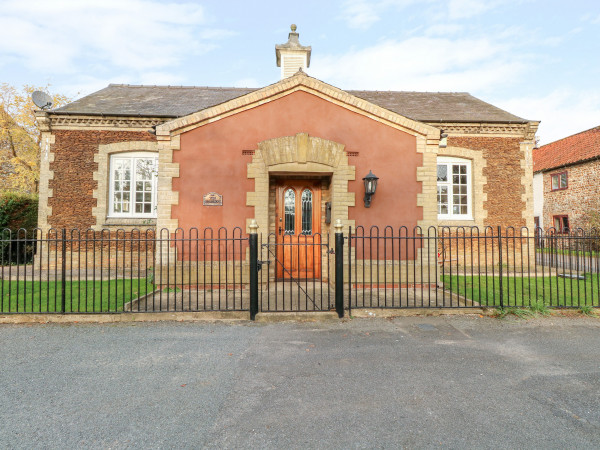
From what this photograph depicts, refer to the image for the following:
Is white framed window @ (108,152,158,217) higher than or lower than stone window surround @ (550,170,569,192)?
lower

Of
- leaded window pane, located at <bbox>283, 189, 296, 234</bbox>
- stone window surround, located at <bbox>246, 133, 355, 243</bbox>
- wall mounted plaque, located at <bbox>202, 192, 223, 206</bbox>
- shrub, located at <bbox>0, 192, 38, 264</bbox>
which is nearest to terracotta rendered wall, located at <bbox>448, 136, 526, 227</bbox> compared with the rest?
stone window surround, located at <bbox>246, 133, 355, 243</bbox>

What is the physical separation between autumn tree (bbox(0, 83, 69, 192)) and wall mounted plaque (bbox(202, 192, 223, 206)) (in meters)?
16.2

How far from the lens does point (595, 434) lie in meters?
2.49

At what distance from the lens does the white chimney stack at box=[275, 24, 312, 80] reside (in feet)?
42.9

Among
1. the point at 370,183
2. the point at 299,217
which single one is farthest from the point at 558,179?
the point at 299,217

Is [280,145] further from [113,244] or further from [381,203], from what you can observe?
[113,244]

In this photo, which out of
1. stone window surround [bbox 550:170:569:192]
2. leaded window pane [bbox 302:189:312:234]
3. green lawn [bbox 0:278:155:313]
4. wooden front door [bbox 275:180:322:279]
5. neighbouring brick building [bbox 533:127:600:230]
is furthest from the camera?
stone window surround [bbox 550:170:569:192]

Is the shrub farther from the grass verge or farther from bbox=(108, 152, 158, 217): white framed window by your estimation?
the grass verge

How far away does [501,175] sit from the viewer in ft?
37.6

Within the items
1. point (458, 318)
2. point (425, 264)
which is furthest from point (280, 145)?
point (458, 318)

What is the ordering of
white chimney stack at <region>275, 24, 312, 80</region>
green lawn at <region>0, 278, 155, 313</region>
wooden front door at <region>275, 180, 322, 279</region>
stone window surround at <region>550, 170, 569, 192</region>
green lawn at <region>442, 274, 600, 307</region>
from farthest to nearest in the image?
1. stone window surround at <region>550, 170, 569, 192</region>
2. white chimney stack at <region>275, 24, 312, 80</region>
3. wooden front door at <region>275, 180, 322, 279</region>
4. green lawn at <region>442, 274, 600, 307</region>
5. green lawn at <region>0, 278, 155, 313</region>

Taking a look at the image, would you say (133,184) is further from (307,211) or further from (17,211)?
(307,211)

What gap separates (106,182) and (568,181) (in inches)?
998

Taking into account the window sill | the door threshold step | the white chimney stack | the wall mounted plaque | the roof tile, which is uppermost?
the white chimney stack
